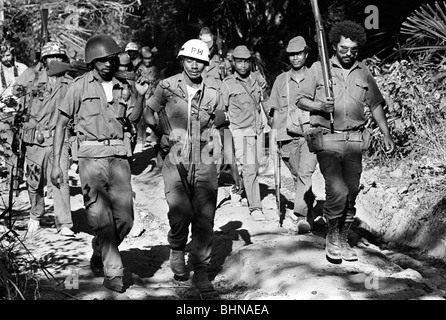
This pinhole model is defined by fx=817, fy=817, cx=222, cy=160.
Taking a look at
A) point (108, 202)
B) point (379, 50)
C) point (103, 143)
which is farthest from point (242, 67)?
point (379, 50)

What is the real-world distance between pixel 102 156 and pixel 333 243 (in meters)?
2.45

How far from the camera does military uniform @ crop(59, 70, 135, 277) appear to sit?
7.39 meters

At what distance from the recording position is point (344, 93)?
8.11m

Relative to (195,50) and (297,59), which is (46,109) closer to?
(297,59)

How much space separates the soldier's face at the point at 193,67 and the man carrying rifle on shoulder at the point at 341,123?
1.15 meters

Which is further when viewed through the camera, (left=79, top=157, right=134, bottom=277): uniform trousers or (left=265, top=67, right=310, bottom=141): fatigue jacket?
(left=265, top=67, right=310, bottom=141): fatigue jacket

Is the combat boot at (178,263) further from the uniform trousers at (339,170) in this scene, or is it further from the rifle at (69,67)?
the rifle at (69,67)

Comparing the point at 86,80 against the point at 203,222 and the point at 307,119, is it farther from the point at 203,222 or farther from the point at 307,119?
the point at 307,119

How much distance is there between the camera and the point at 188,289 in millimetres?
8047

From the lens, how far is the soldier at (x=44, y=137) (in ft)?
33.3

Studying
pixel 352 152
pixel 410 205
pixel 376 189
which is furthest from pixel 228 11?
pixel 352 152

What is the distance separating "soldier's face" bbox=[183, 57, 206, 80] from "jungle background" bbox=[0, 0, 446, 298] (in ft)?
7.66

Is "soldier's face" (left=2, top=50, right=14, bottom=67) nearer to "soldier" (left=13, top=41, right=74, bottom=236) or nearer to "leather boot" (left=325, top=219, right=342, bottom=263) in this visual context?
"soldier" (left=13, top=41, right=74, bottom=236)

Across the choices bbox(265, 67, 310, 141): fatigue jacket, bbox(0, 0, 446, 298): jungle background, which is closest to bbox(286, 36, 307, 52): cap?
bbox(265, 67, 310, 141): fatigue jacket
